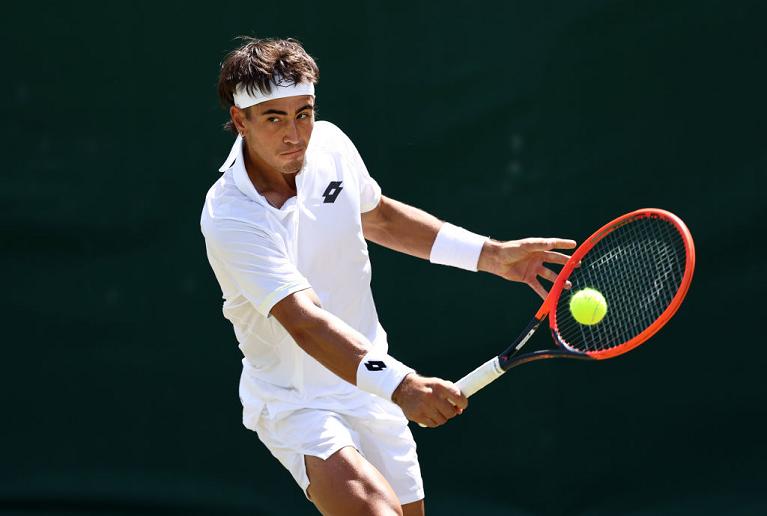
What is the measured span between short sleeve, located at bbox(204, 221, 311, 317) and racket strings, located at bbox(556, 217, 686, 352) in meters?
0.86

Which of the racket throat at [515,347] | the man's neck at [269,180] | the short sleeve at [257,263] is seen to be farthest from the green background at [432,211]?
the short sleeve at [257,263]

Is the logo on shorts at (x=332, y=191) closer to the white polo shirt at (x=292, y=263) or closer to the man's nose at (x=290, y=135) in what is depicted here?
the white polo shirt at (x=292, y=263)

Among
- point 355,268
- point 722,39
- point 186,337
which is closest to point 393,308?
point 186,337

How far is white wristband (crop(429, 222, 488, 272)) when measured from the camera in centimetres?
390

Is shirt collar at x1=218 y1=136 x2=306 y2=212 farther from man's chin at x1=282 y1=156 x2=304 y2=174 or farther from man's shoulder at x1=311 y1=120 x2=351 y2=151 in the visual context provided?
man's shoulder at x1=311 y1=120 x2=351 y2=151

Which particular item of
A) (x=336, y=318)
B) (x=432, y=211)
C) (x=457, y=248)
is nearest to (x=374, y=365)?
(x=336, y=318)

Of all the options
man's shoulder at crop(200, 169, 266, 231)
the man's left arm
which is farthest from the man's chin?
the man's left arm

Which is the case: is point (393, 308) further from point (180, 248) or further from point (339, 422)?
point (339, 422)

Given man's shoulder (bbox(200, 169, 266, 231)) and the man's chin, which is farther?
the man's chin

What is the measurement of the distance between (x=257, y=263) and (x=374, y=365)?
15.9 inches

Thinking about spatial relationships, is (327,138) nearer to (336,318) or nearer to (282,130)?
(282,130)

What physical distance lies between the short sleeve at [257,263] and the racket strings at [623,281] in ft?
2.83

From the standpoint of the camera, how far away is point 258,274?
134 inches

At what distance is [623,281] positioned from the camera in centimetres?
389
